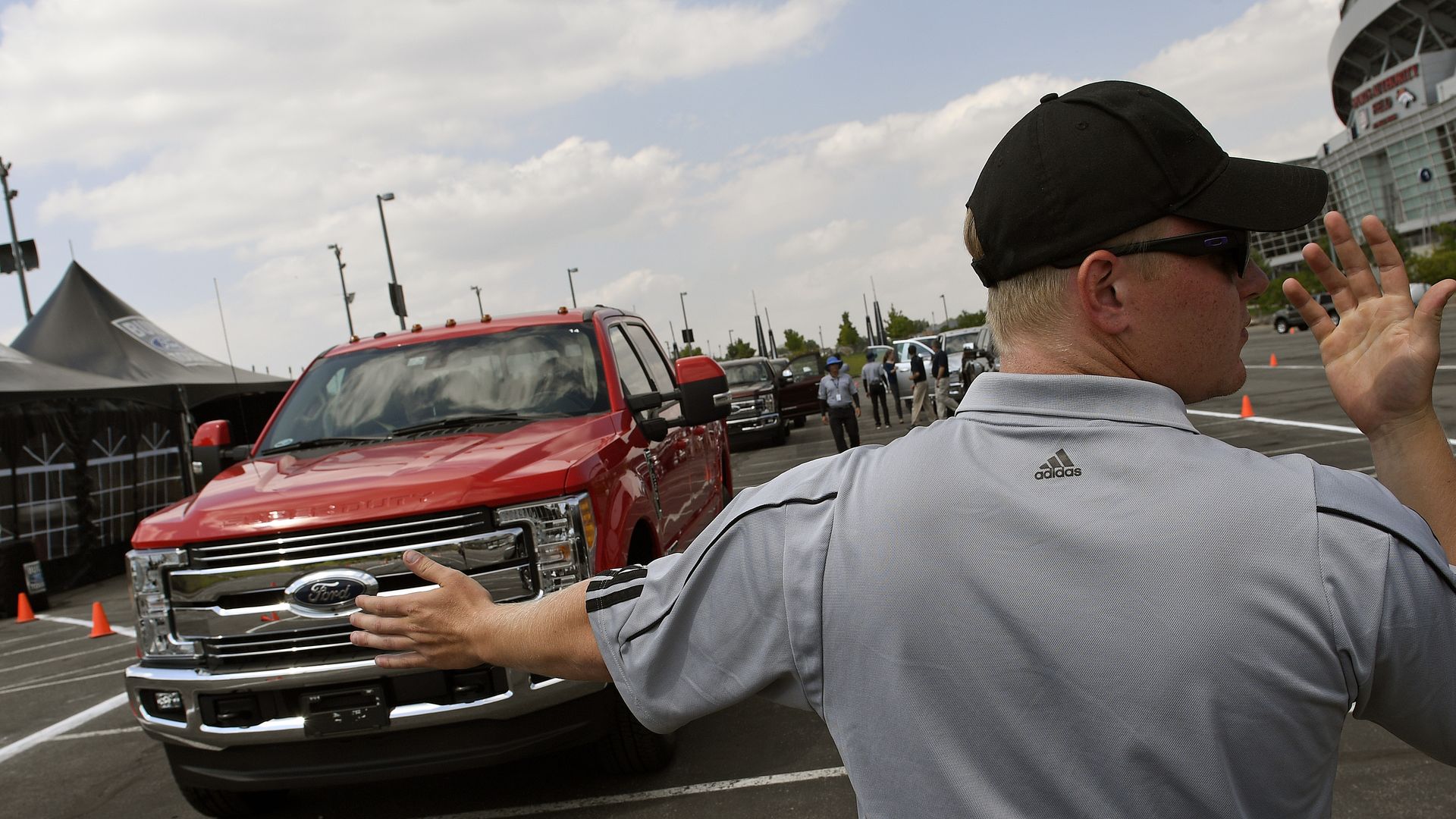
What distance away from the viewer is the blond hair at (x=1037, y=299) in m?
1.26

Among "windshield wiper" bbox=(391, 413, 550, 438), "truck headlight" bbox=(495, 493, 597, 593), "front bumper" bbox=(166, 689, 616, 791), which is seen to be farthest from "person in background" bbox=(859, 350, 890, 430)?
"front bumper" bbox=(166, 689, 616, 791)

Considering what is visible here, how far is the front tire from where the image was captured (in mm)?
4562

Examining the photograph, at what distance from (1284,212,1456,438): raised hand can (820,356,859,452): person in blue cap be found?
51.7 feet

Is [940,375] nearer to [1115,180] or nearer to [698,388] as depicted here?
[698,388]

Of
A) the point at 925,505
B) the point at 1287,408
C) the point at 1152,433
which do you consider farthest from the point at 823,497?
the point at 1287,408

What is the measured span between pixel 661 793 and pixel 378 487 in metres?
1.79

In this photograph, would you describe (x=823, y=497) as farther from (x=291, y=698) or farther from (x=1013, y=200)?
(x=291, y=698)

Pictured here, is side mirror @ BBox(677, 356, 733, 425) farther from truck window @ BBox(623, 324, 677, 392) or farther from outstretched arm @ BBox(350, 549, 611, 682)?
outstretched arm @ BBox(350, 549, 611, 682)

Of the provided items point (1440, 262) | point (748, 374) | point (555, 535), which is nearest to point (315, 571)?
point (555, 535)

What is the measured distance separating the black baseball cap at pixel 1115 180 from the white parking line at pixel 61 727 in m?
7.47

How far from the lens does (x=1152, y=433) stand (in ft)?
3.88

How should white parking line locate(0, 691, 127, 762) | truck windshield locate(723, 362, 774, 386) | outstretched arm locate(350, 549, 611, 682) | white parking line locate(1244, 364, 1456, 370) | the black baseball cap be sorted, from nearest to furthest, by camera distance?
the black baseball cap < outstretched arm locate(350, 549, 611, 682) < white parking line locate(0, 691, 127, 762) < truck windshield locate(723, 362, 774, 386) < white parking line locate(1244, 364, 1456, 370)

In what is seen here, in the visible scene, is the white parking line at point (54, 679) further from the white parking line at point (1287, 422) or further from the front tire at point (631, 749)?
the white parking line at point (1287, 422)

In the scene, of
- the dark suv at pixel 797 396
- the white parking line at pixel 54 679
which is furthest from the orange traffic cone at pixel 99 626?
the dark suv at pixel 797 396
